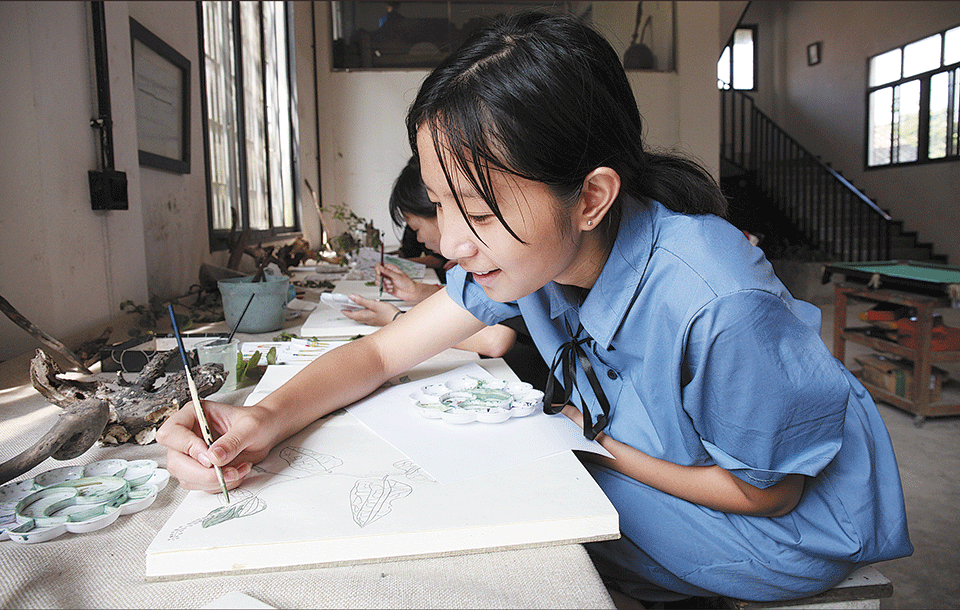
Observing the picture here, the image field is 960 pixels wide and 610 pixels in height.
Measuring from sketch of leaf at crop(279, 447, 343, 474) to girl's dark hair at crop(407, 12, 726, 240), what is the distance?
1.15ft

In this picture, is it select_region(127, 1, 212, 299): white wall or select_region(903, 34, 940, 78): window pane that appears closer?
select_region(127, 1, 212, 299): white wall

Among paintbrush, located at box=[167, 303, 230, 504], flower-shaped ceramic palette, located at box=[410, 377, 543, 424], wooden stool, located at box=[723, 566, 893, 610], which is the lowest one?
wooden stool, located at box=[723, 566, 893, 610]

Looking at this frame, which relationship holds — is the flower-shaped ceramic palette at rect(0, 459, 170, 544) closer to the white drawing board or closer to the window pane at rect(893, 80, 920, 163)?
the white drawing board

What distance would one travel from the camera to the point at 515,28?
2.60 feet

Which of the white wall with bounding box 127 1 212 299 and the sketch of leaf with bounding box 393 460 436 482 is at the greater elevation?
the white wall with bounding box 127 1 212 299

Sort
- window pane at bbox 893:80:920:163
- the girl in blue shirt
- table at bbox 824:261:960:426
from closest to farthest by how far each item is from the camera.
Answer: the girl in blue shirt, table at bbox 824:261:960:426, window pane at bbox 893:80:920:163

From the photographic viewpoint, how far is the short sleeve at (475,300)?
1061mm

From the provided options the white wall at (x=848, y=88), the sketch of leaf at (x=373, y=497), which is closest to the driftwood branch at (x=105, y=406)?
the sketch of leaf at (x=373, y=497)

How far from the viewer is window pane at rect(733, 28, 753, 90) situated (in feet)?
35.8

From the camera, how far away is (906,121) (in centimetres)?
778

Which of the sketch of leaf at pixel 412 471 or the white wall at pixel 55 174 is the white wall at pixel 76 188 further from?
the sketch of leaf at pixel 412 471

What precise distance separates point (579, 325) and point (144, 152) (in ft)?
5.65

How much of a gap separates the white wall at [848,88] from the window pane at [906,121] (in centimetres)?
23

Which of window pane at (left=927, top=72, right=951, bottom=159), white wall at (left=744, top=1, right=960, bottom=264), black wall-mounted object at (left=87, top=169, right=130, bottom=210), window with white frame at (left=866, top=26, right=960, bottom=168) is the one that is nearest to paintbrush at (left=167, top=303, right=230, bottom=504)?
black wall-mounted object at (left=87, top=169, right=130, bottom=210)
